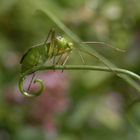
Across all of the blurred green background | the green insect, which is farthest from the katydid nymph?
the blurred green background

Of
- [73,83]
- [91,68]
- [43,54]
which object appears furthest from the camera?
[73,83]

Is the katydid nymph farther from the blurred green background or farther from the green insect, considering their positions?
the blurred green background

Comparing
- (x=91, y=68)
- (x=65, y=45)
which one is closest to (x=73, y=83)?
(x=65, y=45)

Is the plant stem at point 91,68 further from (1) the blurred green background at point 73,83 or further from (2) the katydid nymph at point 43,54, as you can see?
(1) the blurred green background at point 73,83

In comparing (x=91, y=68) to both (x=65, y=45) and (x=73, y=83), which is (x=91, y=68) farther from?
(x=73, y=83)

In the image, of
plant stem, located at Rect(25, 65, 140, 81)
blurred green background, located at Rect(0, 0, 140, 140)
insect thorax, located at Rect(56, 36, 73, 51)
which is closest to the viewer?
plant stem, located at Rect(25, 65, 140, 81)

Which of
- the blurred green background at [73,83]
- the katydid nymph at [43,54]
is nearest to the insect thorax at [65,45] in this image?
the katydid nymph at [43,54]

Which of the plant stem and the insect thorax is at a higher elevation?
the insect thorax

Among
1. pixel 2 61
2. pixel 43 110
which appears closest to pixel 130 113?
pixel 43 110

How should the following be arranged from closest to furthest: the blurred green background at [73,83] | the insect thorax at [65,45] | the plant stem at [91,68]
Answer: the plant stem at [91,68]
the insect thorax at [65,45]
the blurred green background at [73,83]
